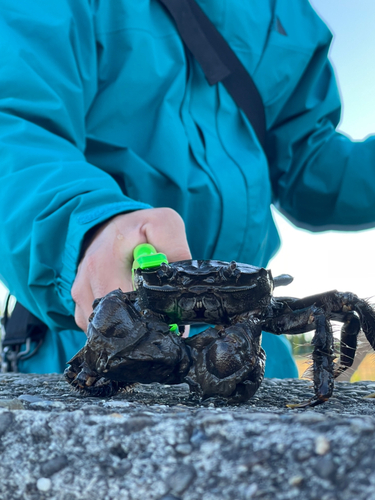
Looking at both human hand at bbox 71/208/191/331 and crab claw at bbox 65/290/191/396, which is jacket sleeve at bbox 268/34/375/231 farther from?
crab claw at bbox 65/290/191/396

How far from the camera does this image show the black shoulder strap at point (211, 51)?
2.91 meters

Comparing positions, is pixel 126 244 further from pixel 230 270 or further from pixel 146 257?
pixel 230 270

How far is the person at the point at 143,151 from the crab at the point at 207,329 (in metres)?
0.23

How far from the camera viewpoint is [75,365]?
181cm

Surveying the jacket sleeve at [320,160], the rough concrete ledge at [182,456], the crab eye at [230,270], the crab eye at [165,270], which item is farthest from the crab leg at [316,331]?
the jacket sleeve at [320,160]

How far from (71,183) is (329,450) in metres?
1.70

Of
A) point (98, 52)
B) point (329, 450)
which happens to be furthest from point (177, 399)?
point (98, 52)

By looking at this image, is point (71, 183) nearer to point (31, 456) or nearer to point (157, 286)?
point (157, 286)

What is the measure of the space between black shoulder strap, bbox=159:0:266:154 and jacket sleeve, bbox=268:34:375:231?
727 millimetres

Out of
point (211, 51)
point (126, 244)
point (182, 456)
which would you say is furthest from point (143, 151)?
point (182, 456)

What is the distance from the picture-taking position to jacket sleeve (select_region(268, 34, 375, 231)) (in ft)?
12.6

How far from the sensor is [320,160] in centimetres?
392

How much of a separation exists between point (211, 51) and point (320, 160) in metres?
1.45

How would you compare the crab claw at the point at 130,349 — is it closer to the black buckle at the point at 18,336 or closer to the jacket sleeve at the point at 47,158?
the jacket sleeve at the point at 47,158
